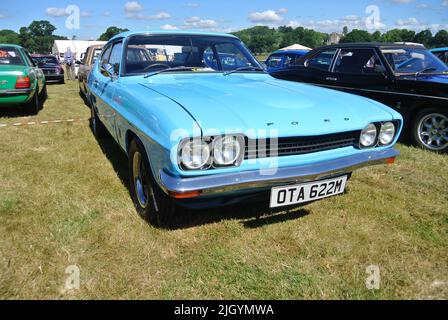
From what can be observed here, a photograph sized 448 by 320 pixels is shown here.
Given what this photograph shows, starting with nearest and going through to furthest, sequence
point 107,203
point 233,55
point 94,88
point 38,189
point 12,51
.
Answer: point 107,203, point 38,189, point 233,55, point 94,88, point 12,51

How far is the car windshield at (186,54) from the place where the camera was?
347cm

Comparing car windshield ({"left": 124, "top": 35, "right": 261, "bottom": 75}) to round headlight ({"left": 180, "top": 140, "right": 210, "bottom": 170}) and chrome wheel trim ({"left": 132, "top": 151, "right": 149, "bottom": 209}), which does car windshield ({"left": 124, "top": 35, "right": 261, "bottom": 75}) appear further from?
round headlight ({"left": 180, "top": 140, "right": 210, "bottom": 170})

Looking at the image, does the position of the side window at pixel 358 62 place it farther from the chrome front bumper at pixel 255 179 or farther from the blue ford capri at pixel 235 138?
the chrome front bumper at pixel 255 179

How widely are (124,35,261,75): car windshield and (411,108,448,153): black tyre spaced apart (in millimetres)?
2658

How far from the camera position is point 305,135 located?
231cm

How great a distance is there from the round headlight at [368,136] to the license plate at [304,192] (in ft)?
1.07

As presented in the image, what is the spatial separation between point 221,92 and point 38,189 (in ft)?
6.80

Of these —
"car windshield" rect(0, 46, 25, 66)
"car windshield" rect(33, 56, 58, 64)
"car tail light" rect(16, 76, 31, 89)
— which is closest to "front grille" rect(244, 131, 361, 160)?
"car tail light" rect(16, 76, 31, 89)

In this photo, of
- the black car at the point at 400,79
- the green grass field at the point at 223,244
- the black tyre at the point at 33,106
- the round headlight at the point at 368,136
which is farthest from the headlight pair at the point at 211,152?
the black tyre at the point at 33,106

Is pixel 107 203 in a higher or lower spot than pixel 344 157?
lower
